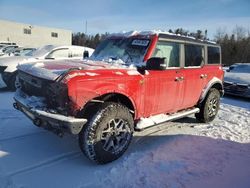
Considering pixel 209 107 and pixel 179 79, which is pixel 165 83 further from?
pixel 209 107

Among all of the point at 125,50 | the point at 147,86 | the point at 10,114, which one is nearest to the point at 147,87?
the point at 147,86

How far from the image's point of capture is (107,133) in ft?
13.0

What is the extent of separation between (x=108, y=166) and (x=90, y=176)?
1.25ft

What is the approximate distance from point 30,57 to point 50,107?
6.21 metres

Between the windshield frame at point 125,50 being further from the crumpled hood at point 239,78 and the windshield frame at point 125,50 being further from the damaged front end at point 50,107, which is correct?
the crumpled hood at point 239,78

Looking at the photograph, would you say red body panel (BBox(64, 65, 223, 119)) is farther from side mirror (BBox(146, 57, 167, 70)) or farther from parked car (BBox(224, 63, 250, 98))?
parked car (BBox(224, 63, 250, 98))

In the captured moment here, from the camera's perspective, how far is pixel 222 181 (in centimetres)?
370

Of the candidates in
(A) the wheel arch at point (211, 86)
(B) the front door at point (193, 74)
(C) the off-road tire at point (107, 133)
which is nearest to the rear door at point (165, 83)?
(B) the front door at point (193, 74)

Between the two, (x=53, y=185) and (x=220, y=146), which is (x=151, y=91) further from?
(x=53, y=185)

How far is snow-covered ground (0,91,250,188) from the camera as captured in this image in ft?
11.6

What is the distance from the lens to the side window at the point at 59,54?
9.70 metres

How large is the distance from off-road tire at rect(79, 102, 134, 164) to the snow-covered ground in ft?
0.56

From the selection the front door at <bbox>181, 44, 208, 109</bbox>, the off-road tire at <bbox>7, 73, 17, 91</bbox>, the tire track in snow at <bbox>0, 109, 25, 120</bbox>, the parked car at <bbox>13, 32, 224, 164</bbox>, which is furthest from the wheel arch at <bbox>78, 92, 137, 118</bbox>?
the off-road tire at <bbox>7, 73, 17, 91</bbox>

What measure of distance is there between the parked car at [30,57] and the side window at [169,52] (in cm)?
408
